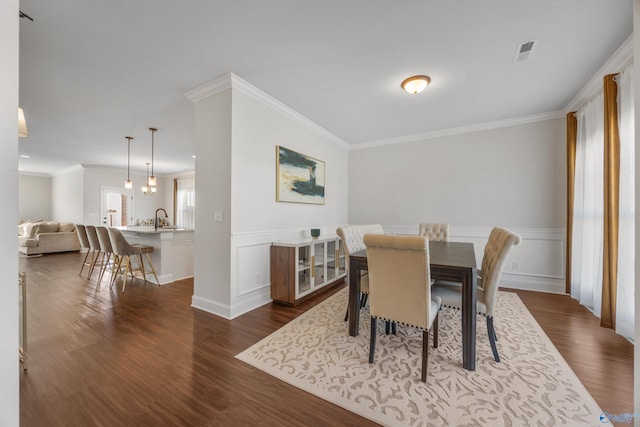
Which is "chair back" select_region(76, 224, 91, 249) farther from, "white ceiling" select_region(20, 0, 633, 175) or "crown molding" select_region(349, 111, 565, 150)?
"crown molding" select_region(349, 111, 565, 150)

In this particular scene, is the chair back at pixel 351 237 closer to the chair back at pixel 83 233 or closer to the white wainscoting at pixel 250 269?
the white wainscoting at pixel 250 269

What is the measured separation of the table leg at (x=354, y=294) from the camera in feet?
7.29

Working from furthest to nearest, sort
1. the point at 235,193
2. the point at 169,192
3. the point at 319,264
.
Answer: the point at 169,192 < the point at 319,264 < the point at 235,193

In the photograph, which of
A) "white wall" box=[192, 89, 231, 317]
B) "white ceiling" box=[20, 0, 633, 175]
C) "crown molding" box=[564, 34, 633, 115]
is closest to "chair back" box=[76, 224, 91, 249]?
"white ceiling" box=[20, 0, 633, 175]

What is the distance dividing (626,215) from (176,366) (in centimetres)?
404

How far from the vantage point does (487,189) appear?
4012 millimetres

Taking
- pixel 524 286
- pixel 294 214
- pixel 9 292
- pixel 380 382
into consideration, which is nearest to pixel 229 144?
pixel 294 214

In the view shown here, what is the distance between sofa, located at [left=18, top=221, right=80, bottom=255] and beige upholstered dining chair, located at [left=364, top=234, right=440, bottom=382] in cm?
898

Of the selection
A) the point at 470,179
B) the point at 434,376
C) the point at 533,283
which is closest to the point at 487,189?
the point at 470,179

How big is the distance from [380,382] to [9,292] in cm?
187

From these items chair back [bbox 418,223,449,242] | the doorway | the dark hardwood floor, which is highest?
the doorway

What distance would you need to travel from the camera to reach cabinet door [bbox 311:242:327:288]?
3473mm

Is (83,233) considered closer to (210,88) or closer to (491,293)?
(210,88)

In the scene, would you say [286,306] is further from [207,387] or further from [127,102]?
[127,102]
